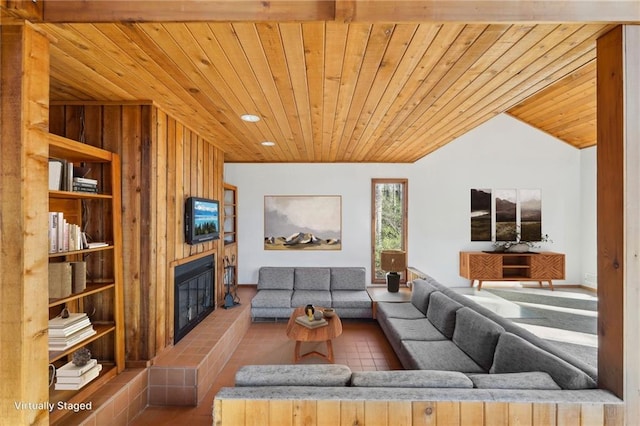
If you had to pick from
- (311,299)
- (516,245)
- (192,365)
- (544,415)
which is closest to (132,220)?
(192,365)

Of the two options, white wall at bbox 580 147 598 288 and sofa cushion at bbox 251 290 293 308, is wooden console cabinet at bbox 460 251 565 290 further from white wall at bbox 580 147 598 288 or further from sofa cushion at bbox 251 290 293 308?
sofa cushion at bbox 251 290 293 308

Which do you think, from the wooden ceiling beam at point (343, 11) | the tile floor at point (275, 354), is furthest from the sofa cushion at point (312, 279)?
the wooden ceiling beam at point (343, 11)

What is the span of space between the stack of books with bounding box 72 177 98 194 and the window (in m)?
4.11

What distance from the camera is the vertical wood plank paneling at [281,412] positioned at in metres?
1.37

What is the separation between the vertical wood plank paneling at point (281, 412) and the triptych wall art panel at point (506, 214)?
211 inches

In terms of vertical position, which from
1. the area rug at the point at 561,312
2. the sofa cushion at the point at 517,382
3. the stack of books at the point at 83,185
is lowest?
the area rug at the point at 561,312

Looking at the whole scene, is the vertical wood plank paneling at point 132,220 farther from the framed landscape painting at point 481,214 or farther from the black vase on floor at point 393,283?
the framed landscape painting at point 481,214

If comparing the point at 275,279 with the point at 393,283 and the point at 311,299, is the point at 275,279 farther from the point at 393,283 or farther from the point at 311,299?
the point at 393,283

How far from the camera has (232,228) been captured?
16.4ft

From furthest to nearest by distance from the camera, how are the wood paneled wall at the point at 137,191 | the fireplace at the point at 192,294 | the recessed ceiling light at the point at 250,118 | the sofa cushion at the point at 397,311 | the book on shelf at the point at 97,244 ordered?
1. the sofa cushion at the point at 397,311
2. the fireplace at the point at 192,294
3. the recessed ceiling light at the point at 250,118
4. the wood paneled wall at the point at 137,191
5. the book on shelf at the point at 97,244

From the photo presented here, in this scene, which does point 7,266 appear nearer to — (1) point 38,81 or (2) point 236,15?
(1) point 38,81

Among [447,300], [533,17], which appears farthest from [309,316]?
[533,17]

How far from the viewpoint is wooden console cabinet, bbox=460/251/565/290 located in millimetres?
5359

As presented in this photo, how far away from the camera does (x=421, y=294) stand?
3.73m
